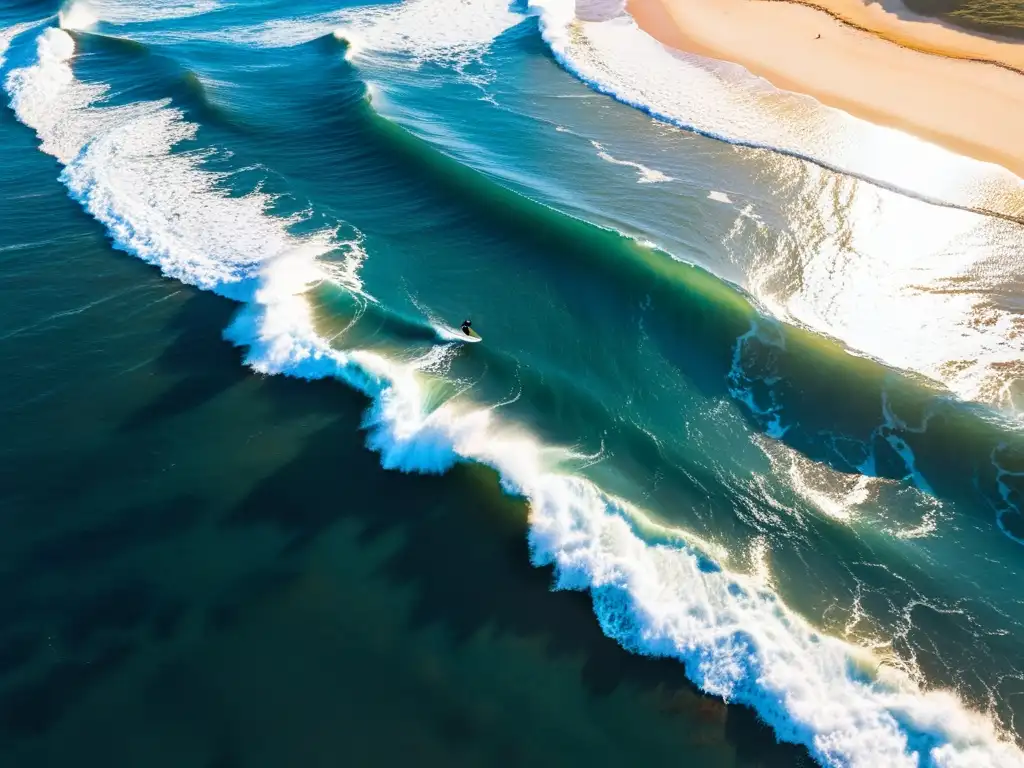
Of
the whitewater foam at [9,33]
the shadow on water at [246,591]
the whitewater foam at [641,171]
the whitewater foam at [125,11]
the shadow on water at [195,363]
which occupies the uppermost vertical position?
the whitewater foam at [125,11]

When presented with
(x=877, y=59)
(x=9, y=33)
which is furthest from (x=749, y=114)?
(x=9, y=33)

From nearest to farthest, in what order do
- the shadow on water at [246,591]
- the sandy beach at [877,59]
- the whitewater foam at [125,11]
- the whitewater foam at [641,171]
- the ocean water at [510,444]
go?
the shadow on water at [246,591], the ocean water at [510,444], the whitewater foam at [641,171], the sandy beach at [877,59], the whitewater foam at [125,11]

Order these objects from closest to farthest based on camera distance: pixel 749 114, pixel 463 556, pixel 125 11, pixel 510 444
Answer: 1. pixel 463 556
2. pixel 510 444
3. pixel 749 114
4. pixel 125 11

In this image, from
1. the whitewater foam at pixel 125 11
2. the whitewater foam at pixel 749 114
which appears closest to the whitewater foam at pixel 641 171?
the whitewater foam at pixel 749 114

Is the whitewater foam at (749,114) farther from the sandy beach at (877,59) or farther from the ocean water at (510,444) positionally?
the sandy beach at (877,59)

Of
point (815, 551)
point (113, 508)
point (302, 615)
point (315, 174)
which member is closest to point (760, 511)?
point (815, 551)

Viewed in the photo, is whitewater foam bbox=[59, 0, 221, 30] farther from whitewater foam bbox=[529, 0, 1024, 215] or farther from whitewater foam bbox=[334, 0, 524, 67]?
whitewater foam bbox=[529, 0, 1024, 215]

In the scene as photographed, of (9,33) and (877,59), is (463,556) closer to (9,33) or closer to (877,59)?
(877,59)
